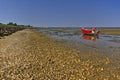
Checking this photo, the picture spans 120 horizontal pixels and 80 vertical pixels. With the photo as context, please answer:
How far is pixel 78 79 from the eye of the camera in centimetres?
1101

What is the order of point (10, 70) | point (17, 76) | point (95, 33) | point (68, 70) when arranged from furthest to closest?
point (95, 33)
point (68, 70)
point (10, 70)
point (17, 76)

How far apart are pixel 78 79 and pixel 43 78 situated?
176 centimetres

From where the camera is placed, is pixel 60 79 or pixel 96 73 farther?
pixel 96 73

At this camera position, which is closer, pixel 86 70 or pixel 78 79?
pixel 78 79

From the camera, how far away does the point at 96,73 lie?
507 inches

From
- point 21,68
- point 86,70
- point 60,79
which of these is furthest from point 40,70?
point 86,70

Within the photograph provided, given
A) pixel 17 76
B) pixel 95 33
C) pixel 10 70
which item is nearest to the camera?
pixel 17 76

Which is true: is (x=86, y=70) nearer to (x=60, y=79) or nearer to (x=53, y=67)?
(x=53, y=67)

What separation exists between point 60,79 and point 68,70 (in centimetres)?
203

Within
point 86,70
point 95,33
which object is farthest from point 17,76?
point 95,33

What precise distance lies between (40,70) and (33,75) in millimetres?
1282

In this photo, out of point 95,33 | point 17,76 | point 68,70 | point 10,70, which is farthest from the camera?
point 95,33

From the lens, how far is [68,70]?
12680mm

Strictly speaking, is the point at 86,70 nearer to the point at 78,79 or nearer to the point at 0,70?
the point at 78,79
